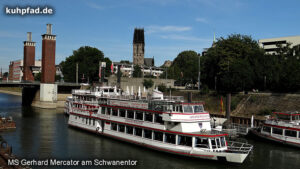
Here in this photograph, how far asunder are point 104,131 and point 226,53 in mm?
40353

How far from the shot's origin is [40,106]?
255 ft

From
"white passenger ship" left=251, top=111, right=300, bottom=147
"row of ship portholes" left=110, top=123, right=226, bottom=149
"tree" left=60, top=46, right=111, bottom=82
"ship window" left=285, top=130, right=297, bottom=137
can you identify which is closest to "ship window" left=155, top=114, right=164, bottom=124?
"row of ship portholes" left=110, top=123, right=226, bottom=149

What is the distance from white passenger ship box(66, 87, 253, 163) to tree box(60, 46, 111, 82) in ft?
225

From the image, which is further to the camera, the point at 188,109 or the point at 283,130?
the point at 283,130

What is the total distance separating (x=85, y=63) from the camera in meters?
107

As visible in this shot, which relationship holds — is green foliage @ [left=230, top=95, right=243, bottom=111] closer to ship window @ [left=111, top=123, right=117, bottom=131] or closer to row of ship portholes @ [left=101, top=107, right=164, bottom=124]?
row of ship portholes @ [left=101, top=107, right=164, bottom=124]

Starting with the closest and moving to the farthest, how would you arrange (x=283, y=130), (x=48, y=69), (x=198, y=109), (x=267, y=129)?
(x=198, y=109)
(x=283, y=130)
(x=267, y=129)
(x=48, y=69)

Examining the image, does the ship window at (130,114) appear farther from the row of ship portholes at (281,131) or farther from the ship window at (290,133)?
the ship window at (290,133)

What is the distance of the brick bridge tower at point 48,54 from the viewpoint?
78.9 m

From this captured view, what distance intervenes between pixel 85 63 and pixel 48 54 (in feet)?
90.4

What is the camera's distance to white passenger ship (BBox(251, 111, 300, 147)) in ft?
111

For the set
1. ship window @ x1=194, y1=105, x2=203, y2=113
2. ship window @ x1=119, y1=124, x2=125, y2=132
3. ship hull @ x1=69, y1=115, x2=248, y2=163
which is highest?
ship window @ x1=194, y1=105, x2=203, y2=113

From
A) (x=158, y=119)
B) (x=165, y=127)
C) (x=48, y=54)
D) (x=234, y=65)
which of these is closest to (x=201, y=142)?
(x=165, y=127)

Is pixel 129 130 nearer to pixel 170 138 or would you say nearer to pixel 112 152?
pixel 112 152
